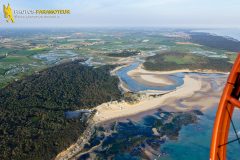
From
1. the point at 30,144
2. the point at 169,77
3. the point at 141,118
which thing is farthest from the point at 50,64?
the point at 30,144

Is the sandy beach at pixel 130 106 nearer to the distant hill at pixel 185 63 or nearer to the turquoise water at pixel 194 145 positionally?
the turquoise water at pixel 194 145

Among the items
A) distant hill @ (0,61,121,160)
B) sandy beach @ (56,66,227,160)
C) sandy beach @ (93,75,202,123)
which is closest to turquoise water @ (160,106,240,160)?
sandy beach @ (56,66,227,160)

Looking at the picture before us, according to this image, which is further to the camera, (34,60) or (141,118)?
(34,60)

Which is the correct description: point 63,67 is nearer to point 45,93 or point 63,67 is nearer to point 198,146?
point 45,93

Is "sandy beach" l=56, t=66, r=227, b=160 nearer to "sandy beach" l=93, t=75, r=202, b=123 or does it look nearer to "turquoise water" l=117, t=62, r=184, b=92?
"sandy beach" l=93, t=75, r=202, b=123

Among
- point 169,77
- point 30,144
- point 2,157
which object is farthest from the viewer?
point 169,77

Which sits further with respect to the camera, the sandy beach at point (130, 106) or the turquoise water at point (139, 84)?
the turquoise water at point (139, 84)

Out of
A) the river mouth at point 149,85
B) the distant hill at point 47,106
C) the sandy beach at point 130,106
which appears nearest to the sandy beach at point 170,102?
the sandy beach at point 130,106
